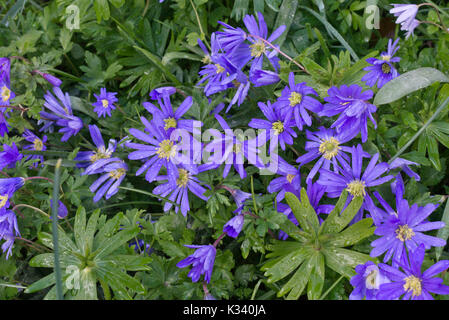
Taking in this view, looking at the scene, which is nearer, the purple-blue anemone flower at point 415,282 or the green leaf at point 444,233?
the purple-blue anemone flower at point 415,282

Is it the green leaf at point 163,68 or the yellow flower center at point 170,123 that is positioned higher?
the green leaf at point 163,68

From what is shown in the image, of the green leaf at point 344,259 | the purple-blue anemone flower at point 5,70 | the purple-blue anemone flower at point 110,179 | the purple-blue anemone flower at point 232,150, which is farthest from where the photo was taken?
the purple-blue anemone flower at point 5,70

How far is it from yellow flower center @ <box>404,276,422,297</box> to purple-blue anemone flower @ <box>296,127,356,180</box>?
399mm

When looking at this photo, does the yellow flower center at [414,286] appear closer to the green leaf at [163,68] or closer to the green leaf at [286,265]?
the green leaf at [286,265]

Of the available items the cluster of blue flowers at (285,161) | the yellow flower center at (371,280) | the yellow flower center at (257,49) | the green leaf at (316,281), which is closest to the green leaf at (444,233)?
the cluster of blue flowers at (285,161)

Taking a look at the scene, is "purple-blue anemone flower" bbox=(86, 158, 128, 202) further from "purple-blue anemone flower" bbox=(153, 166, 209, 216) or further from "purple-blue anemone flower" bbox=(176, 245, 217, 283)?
"purple-blue anemone flower" bbox=(176, 245, 217, 283)

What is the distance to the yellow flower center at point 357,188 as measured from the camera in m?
1.36

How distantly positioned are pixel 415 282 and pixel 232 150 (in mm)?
669

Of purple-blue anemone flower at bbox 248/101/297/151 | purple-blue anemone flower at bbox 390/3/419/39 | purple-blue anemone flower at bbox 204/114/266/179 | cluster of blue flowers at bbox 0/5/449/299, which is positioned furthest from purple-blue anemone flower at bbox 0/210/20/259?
purple-blue anemone flower at bbox 390/3/419/39

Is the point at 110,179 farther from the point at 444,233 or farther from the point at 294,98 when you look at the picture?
the point at 444,233

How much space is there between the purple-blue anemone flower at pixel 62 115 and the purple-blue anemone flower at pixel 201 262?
0.79 metres

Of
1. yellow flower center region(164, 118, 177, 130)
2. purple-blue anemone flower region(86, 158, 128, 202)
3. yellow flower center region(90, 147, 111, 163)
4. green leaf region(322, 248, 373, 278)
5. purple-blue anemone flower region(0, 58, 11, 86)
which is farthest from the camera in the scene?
purple-blue anemone flower region(0, 58, 11, 86)

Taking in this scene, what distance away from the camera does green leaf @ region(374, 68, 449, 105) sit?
1.34 m

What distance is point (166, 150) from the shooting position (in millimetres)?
1473
